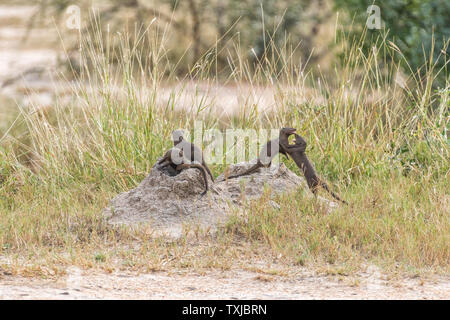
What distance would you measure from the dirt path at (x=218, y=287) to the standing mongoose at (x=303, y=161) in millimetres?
1122

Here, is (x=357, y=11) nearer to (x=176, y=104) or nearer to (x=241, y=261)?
(x=176, y=104)

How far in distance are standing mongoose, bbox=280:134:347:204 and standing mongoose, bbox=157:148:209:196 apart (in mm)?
683

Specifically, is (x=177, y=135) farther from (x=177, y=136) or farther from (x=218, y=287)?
(x=218, y=287)

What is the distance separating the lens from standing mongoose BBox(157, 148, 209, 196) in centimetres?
475

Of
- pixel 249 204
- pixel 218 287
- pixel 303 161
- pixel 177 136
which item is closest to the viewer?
pixel 218 287

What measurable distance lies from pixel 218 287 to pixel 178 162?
1.25 metres

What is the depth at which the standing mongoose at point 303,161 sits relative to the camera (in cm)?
507

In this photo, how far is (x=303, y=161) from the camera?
509cm

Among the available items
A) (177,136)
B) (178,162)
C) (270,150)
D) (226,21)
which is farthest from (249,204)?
(226,21)

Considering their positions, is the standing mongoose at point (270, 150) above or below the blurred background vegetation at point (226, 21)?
below

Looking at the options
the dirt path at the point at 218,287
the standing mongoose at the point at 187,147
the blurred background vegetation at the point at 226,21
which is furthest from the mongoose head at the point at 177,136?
the blurred background vegetation at the point at 226,21

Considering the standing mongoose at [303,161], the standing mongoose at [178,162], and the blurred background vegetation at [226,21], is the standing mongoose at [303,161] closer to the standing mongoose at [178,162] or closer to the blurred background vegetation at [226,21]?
the standing mongoose at [178,162]

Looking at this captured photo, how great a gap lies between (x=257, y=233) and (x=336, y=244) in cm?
55

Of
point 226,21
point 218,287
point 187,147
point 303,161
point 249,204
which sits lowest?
point 218,287
